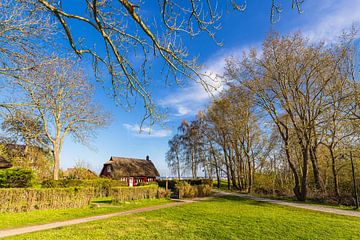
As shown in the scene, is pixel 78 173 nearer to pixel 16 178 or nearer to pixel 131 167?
pixel 16 178

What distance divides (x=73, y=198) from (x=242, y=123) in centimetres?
1672

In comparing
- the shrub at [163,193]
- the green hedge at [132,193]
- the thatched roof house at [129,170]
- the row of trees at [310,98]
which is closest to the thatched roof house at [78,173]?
the thatched roof house at [129,170]

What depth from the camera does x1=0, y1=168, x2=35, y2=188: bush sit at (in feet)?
46.9

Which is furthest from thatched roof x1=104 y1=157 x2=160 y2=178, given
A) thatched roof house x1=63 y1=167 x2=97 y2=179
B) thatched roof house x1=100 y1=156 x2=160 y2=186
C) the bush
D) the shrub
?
the bush

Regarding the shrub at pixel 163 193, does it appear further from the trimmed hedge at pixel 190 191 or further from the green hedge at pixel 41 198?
the green hedge at pixel 41 198

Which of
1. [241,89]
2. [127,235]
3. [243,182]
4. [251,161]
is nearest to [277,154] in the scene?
[251,161]

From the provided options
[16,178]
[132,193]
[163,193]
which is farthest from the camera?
[163,193]

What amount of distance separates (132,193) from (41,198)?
237 inches

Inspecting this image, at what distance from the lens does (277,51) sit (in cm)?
1549

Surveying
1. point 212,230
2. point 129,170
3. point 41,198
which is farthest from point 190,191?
point 129,170

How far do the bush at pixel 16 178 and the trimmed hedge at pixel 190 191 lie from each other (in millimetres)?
10885

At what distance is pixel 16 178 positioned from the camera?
48.4 feet

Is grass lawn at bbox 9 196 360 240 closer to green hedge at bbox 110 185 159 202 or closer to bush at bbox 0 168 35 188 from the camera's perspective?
green hedge at bbox 110 185 159 202

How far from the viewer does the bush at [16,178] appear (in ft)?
46.9
